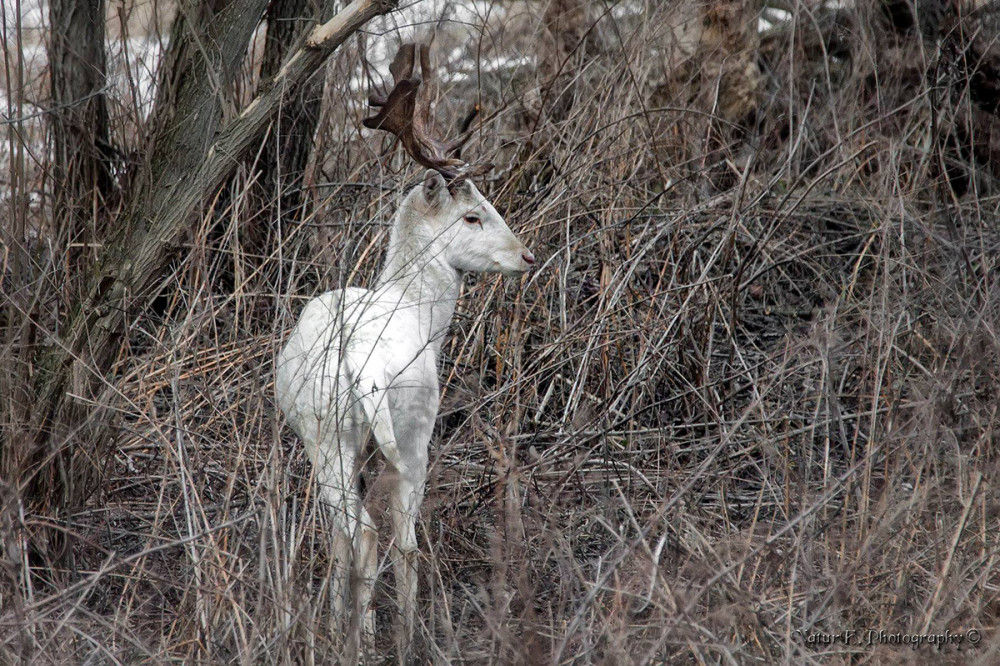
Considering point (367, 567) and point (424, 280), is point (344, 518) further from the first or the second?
point (424, 280)

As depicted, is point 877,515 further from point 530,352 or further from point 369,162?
point 369,162

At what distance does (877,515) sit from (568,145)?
104 inches

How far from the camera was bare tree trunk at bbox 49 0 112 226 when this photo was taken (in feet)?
13.8

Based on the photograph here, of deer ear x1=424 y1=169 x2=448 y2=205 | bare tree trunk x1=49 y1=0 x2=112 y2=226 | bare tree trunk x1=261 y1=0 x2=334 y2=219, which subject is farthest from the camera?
bare tree trunk x1=261 y1=0 x2=334 y2=219

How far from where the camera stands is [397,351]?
3154mm

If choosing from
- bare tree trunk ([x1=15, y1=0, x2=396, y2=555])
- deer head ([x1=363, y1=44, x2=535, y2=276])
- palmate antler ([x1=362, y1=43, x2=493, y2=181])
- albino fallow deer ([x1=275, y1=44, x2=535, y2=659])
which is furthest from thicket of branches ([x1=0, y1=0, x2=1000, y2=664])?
deer head ([x1=363, y1=44, x2=535, y2=276])

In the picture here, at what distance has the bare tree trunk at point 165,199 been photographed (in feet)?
10.7

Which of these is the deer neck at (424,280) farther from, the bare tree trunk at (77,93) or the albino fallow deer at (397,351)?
the bare tree trunk at (77,93)

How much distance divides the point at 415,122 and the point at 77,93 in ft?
5.94

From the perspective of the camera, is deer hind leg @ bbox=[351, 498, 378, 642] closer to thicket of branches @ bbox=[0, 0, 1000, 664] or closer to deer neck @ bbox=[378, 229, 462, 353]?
thicket of branches @ bbox=[0, 0, 1000, 664]

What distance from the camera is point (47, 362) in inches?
133

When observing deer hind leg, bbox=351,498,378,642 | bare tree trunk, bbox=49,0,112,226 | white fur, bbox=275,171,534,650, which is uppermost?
bare tree trunk, bbox=49,0,112,226

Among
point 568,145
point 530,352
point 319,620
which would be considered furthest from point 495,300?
point 319,620

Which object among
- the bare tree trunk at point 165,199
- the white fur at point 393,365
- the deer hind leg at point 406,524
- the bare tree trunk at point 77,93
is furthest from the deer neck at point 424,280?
the bare tree trunk at point 77,93
